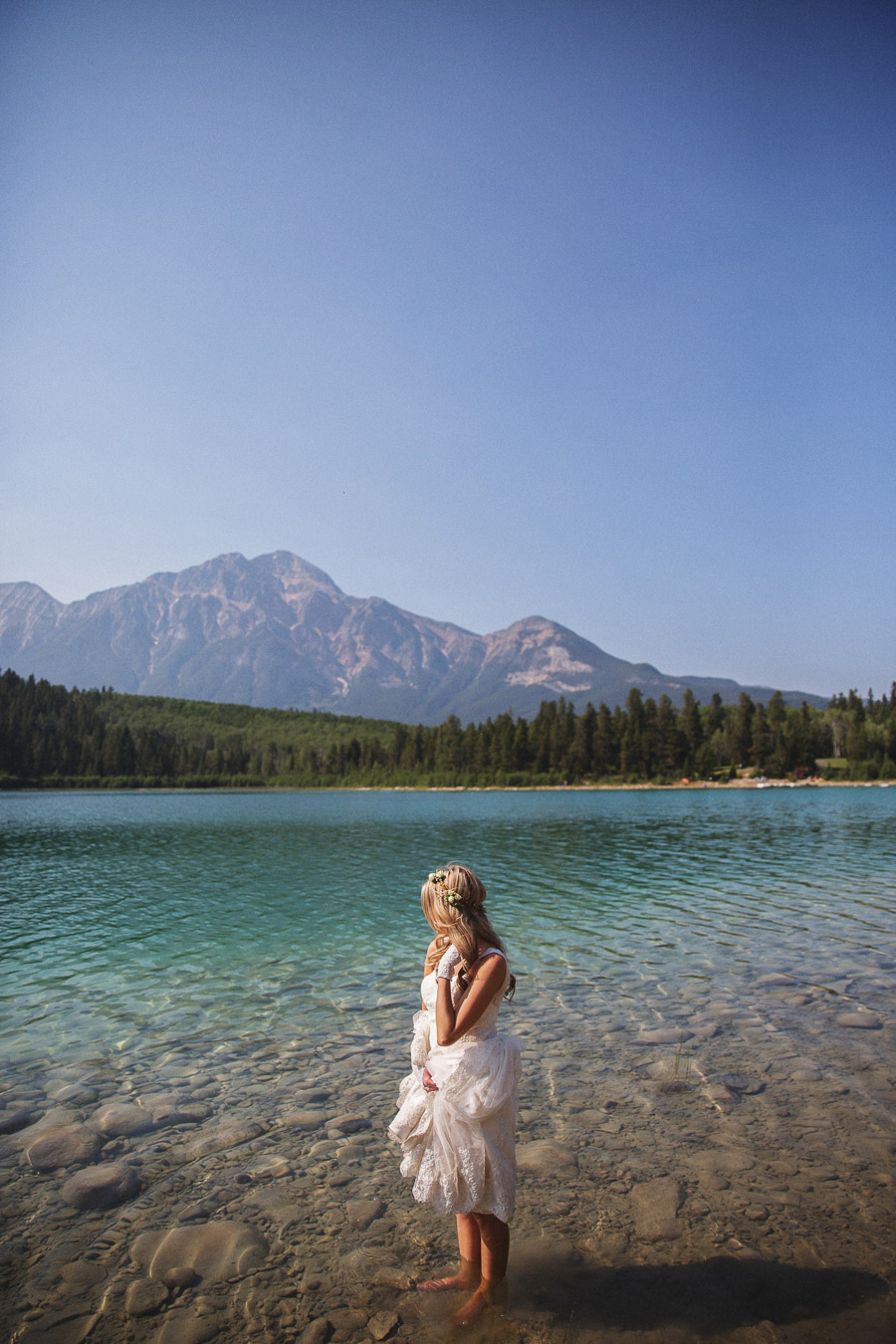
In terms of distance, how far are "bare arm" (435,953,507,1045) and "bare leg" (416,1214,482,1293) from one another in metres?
1.59

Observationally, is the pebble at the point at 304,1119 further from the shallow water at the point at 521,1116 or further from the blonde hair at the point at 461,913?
the blonde hair at the point at 461,913

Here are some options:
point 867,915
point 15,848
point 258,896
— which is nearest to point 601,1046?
point 867,915

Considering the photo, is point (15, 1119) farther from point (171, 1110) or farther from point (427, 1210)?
point (427, 1210)

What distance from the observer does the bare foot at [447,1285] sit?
18.3 feet

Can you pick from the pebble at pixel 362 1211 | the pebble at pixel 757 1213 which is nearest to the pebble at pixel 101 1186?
the pebble at pixel 362 1211

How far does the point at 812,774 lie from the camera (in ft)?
579

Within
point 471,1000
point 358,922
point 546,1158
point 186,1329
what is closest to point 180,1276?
point 186,1329

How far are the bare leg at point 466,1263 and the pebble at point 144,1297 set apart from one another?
1.88 meters

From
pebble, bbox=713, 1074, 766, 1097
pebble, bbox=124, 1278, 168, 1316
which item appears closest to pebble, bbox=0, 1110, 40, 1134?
pebble, bbox=124, 1278, 168, 1316

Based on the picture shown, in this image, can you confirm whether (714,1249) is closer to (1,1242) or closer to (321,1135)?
(321,1135)

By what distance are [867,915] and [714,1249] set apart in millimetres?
17612

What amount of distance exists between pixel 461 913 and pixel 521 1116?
5.00 meters

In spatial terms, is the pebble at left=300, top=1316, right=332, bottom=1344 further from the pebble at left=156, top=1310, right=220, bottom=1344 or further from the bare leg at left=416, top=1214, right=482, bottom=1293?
the bare leg at left=416, top=1214, right=482, bottom=1293

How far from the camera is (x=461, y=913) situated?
5.23 m
